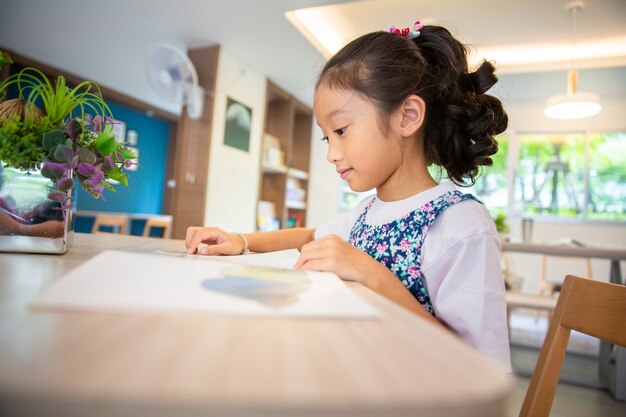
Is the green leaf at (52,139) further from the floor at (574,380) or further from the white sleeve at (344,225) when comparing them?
the floor at (574,380)

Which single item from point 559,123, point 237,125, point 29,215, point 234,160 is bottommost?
A: point 29,215

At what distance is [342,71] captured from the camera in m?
0.99

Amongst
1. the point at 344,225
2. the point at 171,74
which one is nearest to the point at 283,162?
the point at 171,74

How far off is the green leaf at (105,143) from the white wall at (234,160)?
11.8 feet

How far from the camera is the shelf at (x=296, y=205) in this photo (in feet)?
19.2

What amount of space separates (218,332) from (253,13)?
3748 millimetres

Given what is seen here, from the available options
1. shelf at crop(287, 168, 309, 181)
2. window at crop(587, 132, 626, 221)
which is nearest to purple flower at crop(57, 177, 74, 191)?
shelf at crop(287, 168, 309, 181)

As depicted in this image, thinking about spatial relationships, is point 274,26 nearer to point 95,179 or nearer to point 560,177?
point 95,179

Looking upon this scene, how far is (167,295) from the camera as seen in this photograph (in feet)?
0.97

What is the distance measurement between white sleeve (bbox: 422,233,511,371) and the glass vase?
60cm

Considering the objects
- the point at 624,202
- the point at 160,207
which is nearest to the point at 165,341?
the point at 624,202

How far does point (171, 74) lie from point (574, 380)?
140 inches

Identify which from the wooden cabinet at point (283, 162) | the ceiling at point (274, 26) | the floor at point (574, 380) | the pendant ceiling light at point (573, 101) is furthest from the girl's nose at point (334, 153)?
the wooden cabinet at point (283, 162)

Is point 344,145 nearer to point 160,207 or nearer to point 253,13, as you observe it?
point 253,13
